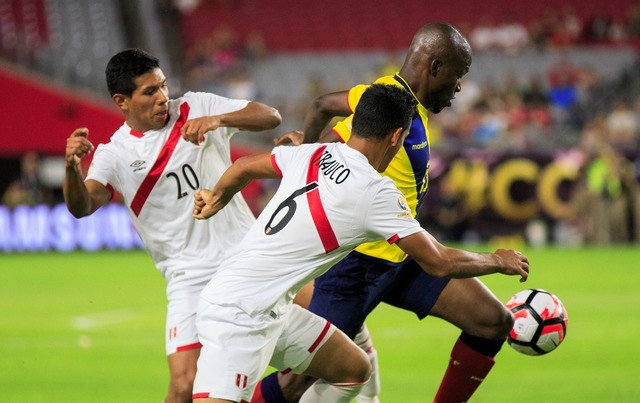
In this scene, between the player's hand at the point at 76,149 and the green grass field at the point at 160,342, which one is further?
the green grass field at the point at 160,342

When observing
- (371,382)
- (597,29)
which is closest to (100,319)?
→ (371,382)

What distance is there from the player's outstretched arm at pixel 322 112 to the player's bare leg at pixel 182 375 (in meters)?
1.38

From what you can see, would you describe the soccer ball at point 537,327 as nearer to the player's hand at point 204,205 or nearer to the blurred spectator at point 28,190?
the player's hand at point 204,205

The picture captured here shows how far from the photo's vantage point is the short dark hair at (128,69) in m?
6.22

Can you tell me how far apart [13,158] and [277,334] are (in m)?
19.5

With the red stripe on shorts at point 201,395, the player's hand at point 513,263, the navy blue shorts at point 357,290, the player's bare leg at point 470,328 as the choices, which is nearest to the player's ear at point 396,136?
the player's hand at point 513,263

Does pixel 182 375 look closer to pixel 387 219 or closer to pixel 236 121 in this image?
pixel 236 121

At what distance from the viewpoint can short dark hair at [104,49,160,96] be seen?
6.22m

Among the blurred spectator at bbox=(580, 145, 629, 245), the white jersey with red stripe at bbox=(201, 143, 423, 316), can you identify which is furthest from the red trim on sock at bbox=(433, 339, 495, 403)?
the blurred spectator at bbox=(580, 145, 629, 245)

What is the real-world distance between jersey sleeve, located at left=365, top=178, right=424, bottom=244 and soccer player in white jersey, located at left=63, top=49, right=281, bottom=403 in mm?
1317

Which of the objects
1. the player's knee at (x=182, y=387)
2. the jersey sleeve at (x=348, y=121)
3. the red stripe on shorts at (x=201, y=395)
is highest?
the jersey sleeve at (x=348, y=121)

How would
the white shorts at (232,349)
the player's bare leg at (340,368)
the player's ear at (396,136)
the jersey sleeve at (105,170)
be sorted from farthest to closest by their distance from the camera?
the jersey sleeve at (105,170) → the player's bare leg at (340,368) → the player's ear at (396,136) → the white shorts at (232,349)

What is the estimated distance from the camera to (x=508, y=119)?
76.6 ft

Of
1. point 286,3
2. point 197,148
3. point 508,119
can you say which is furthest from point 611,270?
point 286,3
